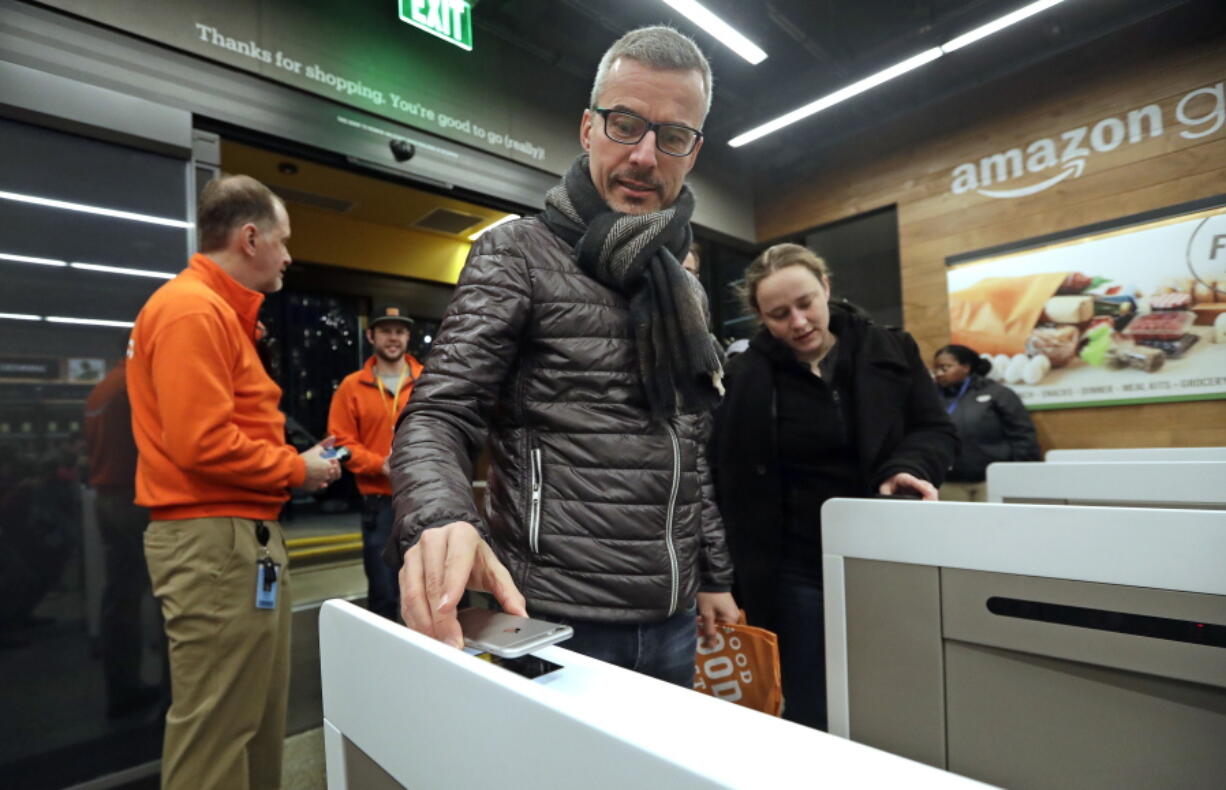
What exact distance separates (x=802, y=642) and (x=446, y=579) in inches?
49.5

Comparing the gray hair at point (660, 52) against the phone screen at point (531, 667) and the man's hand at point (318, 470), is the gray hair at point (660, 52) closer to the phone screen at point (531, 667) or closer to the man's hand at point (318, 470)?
the phone screen at point (531, 667)

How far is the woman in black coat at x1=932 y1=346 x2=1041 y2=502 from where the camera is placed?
148 inches

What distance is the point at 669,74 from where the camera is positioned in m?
0.89

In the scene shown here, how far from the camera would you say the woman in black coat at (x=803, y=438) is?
1548 mm

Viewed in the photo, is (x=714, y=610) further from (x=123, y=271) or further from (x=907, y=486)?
(x=123, y=271)

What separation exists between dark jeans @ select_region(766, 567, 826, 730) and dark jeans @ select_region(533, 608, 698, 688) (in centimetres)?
59

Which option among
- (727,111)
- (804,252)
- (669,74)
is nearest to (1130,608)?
(669,74)

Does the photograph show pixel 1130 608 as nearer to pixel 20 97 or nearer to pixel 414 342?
pixel 20 97

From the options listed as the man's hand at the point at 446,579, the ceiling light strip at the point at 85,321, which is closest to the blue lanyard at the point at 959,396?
the man's hand at the point at 446,579

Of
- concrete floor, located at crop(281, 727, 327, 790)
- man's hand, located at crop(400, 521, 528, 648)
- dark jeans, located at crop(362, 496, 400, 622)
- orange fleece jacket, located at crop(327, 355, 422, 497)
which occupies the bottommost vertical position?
concrete floor, located at crop(281, 727, 327, 790)

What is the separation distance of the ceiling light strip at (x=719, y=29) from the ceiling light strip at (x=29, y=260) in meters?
2.80

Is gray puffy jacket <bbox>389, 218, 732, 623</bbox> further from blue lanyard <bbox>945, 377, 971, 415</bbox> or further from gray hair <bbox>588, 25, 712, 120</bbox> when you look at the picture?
blue lanyard <bbox>945, 377, 971, 415</bbox>

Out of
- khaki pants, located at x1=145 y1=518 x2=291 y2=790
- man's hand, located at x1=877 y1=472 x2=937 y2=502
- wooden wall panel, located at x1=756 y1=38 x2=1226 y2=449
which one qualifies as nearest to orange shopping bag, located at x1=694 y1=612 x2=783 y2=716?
man's hand, located at x1=877 y1=472 x2=937 y2=502

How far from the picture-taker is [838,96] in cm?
420
